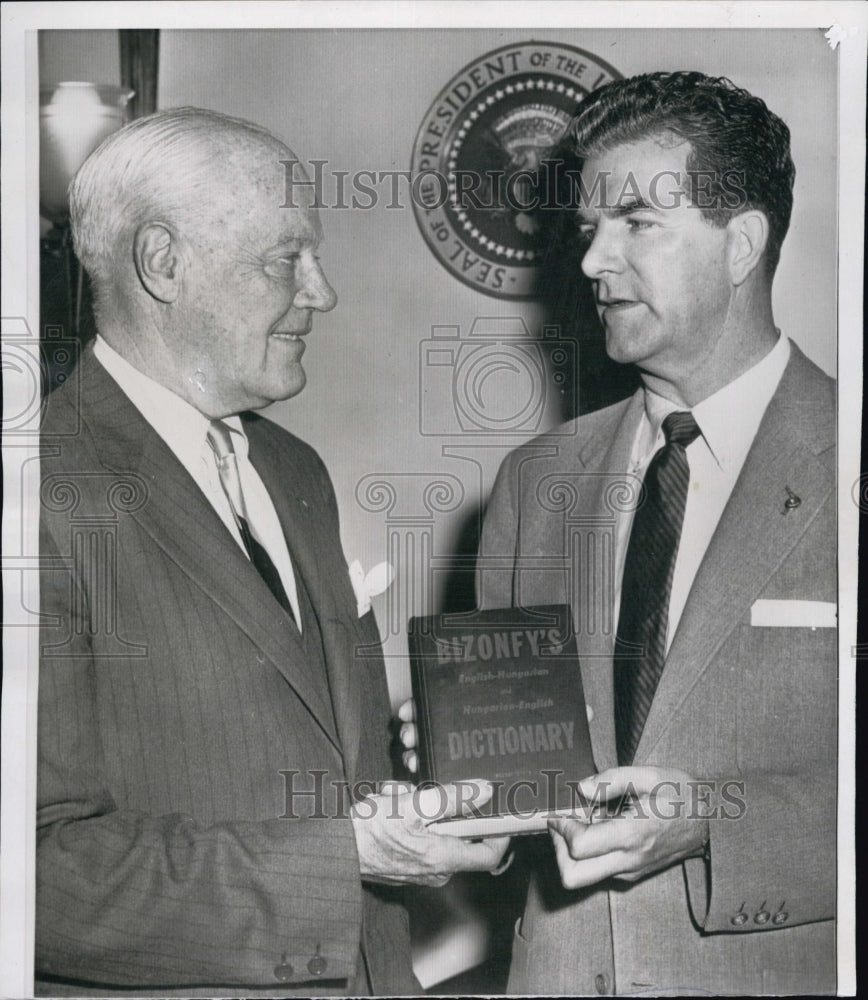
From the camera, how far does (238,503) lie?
1886mm

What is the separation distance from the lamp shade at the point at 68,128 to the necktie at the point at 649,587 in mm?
1073

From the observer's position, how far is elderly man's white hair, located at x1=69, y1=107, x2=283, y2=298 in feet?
6.07

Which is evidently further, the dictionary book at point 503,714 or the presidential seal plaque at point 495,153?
the presidential seal plaque at point 495,153

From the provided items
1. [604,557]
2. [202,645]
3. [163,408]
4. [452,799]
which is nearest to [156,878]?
[202,645]

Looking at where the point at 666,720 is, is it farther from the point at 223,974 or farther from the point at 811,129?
the point at 811,129

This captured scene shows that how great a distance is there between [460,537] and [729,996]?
35.1 inches

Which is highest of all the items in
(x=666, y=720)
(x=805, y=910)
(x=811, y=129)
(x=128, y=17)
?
(x=128, y=17)

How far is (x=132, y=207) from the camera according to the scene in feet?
6.10

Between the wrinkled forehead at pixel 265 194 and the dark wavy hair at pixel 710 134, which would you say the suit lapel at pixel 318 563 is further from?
the dark wavy hair at pixel 710 134

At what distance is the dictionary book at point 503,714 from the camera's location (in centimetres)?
183

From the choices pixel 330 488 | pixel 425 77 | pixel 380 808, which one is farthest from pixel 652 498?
pixel 425 77

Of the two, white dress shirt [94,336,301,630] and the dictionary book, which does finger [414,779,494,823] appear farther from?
white dress shirt [94,336,301,630]

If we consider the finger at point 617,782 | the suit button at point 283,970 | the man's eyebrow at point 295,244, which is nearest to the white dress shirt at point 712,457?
the finger at point 617,782

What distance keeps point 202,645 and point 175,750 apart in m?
0.17
